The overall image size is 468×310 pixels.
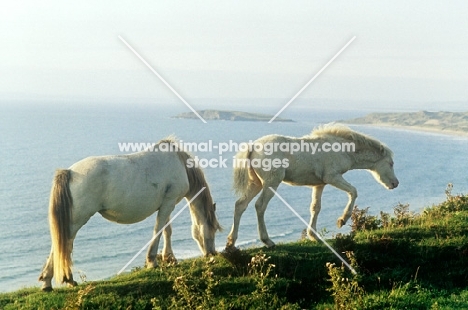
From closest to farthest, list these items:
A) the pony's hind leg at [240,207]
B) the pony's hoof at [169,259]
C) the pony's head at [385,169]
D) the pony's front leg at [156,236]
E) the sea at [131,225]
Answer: the pony's front leg at [156,236]
the pony's hoof at [169,259]
the pony's hind leg at [240,207]
the pony's head at [385,169]
the sea at [131,225]

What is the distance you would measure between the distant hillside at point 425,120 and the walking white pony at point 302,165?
11864 centimetres

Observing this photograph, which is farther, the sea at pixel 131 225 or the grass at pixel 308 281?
the sea at pixel 131 225

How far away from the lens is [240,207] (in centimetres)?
1184

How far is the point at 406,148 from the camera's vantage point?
107 meters

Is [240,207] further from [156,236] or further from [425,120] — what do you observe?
[425,120]

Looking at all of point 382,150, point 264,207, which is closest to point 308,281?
point 264,207

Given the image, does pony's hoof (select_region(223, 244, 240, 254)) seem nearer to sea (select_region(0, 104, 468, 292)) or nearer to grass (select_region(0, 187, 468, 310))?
grass (select_region(0, 187, 468, 310))

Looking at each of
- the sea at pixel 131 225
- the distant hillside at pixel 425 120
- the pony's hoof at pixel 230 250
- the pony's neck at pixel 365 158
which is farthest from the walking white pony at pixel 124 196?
the distant hillside at pixel 425 120

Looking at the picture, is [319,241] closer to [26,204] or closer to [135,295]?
[135,295]

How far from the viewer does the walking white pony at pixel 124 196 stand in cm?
929

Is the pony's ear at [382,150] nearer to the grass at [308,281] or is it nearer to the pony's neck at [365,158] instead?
the pony's neck at [365,158]

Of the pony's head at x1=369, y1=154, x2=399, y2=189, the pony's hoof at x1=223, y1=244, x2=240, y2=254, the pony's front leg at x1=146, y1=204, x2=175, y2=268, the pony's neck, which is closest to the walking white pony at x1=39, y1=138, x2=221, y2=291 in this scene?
the pony's front leg at x1=146, y1=204, x2=175, y2=268

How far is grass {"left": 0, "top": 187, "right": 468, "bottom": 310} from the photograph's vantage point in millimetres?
8484

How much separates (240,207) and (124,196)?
2.78m
